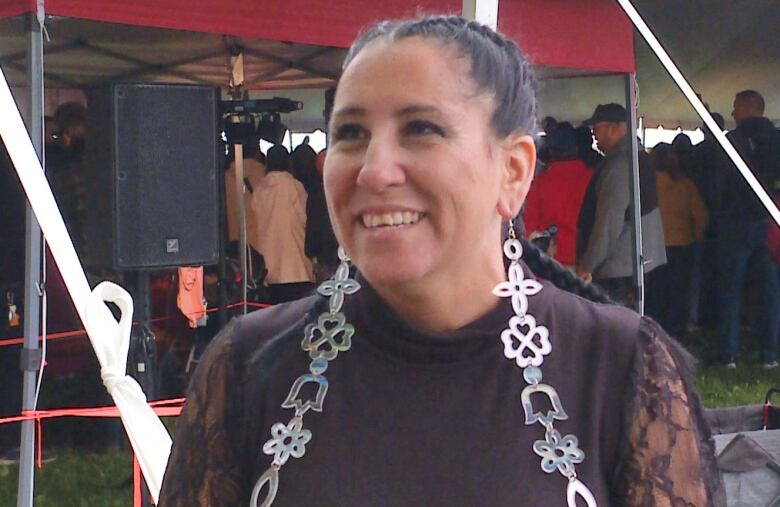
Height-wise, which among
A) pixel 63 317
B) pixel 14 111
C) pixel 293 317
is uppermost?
pixel 14 111

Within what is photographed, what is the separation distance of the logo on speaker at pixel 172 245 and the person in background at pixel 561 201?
2.55m

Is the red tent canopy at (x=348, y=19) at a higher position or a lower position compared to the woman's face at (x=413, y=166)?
higher

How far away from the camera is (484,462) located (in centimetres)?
118

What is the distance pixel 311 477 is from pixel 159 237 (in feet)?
10.6

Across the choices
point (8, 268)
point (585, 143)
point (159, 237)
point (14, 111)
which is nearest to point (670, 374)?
point (14, 111)

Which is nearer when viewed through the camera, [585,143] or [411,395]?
[411,395]

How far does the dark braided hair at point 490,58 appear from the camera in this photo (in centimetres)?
121

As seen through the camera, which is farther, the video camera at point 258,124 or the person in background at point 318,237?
the person in background at point 318,237

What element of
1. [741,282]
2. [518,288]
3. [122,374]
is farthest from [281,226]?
[518,288]

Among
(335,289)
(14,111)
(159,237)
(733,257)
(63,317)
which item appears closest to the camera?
(335,289)

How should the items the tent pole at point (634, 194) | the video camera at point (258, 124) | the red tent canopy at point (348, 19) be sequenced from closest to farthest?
the red tent canopy at point (348, 19)
the video camera at point (258, 124)
the tent pole at point (634, 194)

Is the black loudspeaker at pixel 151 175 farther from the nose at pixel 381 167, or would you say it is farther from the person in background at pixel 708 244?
the person in background at pixel 708 244

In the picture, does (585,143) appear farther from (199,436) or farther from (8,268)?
(199,436)

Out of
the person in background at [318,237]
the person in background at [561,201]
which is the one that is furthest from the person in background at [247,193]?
the person in background at [561,201]
